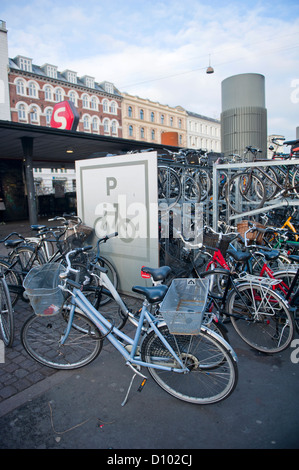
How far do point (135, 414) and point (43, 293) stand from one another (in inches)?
49.3

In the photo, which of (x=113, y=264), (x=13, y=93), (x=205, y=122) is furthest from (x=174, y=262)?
(x=205, y=122)

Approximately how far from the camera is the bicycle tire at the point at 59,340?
300 centimetres

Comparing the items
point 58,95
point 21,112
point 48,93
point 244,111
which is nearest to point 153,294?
point 244,111

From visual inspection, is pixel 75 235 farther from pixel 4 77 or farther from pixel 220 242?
pixel 4 77

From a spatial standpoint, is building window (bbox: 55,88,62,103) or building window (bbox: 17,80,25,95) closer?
building window (bbox: 17,80,25,95)

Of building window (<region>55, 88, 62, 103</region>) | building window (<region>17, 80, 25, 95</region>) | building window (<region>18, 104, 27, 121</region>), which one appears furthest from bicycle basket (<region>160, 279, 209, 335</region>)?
building window (<region>55, 88, 62, 103</region>)

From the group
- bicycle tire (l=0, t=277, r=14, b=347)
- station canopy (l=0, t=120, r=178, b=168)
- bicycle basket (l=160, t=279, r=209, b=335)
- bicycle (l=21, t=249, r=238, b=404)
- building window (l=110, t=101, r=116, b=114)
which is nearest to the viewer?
bicycle basket (l=160, t=279, r=209, b=335)

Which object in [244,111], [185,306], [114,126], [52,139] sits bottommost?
[185,306]

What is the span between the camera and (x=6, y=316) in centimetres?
365

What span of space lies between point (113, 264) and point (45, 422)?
296 centimetres

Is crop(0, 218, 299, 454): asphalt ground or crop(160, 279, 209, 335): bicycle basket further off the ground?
crop(160, 279, 209, 335): bicycle basket

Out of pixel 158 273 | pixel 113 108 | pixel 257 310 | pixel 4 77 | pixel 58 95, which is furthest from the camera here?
pixel 113 108

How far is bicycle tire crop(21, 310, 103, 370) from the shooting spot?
300 centimetres

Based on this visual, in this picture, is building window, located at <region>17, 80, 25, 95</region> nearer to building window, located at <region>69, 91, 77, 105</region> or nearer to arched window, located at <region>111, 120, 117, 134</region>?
building window, located at <region>69, 91, 77, 105</region>
